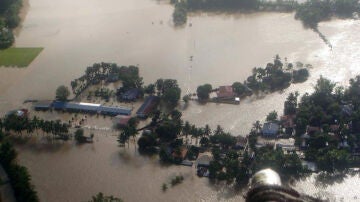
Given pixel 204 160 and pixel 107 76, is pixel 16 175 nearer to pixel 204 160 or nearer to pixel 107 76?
pixel 204 160

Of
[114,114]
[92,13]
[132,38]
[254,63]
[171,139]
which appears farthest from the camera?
[92,13]

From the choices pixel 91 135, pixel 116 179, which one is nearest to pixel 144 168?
pixel 116 179

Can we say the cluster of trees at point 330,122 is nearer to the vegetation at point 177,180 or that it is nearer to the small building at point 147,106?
the vegetation at point 177,180

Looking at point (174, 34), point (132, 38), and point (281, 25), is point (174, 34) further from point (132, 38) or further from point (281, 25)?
point (281, 25)

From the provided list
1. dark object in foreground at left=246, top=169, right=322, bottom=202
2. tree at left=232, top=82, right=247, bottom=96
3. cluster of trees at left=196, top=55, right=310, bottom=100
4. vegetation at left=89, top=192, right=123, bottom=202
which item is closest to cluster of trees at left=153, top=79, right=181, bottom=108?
cluster of trees at left=196, top=55, right=310, bottom=100

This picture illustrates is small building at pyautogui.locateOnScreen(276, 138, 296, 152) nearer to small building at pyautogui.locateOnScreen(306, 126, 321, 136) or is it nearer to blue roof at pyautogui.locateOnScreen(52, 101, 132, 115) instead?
small building at pyautogui.locateOnScreen(306, 126, 321, 136)

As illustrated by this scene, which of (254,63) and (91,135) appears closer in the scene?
(91,135)

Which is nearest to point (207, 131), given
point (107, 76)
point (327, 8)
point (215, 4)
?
point (107, 76)
